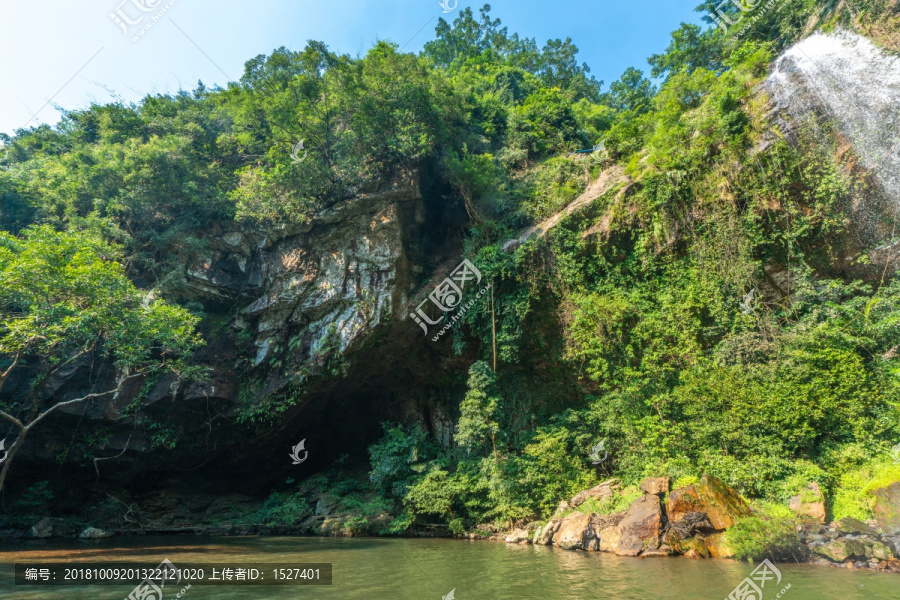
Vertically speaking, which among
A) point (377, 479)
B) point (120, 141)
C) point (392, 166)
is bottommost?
point (377, 479)

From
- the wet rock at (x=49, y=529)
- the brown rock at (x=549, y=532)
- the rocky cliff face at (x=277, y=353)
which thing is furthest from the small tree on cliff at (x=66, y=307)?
the brown rock at (x=549, y=532)

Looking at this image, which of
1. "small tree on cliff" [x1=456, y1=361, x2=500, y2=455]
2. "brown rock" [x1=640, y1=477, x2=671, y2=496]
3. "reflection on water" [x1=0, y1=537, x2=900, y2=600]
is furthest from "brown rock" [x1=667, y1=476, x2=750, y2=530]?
"small tree on cliff" [x1=456, y1=361, x2=500, y2=455]

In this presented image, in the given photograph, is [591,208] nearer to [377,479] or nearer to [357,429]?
[377,479]

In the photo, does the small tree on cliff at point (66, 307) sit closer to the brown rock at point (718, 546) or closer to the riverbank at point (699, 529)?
the riverbank at point (699, 529)

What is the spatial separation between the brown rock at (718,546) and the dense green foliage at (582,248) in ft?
1.35

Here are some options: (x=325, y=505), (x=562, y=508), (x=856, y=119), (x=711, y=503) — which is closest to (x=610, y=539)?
(x=562, y=508)

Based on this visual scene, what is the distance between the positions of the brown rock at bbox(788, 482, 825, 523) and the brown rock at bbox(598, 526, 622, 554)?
3068mm

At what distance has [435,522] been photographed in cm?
1229

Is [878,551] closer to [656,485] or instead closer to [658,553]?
[658,553]

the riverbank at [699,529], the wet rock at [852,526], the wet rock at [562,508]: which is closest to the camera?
the riverbank at [699,529]

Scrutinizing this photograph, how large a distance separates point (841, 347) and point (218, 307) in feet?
57.7


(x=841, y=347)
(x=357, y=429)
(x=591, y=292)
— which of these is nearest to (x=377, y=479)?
(x=357, y=429)

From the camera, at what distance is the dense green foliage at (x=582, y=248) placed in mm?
9438

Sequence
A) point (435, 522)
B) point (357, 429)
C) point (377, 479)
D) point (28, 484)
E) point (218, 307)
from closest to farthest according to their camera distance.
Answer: point (435, 522) < point (377, 479) < point (28, 484) < point (218, 307) < point (357, 429)
